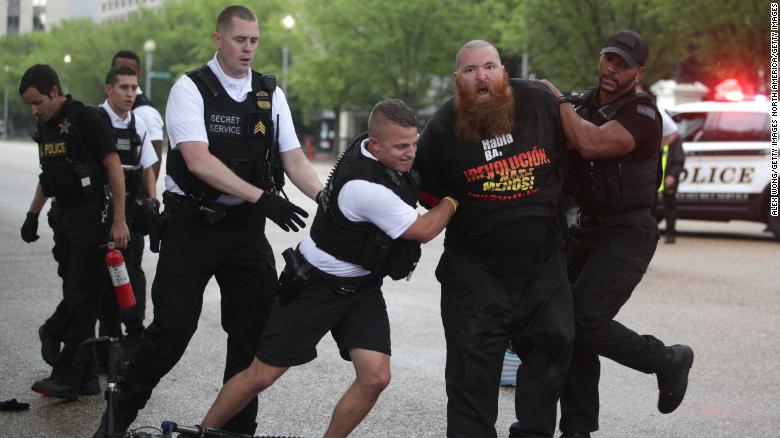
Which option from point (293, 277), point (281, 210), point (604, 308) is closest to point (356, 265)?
point (293, 277)

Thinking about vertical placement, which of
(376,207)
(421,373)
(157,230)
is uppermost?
(376,207)

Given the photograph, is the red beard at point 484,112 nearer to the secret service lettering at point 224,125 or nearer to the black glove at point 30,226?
the secret service lettering at point 224,125

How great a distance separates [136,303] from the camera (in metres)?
7.27

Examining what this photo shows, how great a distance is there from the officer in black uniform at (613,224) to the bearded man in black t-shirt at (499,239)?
1.21 ft

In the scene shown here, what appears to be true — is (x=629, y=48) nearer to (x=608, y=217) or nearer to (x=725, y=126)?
(x=608, y=217)

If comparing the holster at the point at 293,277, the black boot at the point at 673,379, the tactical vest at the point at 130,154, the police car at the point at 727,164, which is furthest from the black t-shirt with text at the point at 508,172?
the police car at the point at 727,164

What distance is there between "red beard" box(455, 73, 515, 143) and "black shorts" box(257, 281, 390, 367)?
72 cm

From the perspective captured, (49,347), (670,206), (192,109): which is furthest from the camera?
(670,206)

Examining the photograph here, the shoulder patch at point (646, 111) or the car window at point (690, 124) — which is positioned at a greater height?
the shoulder patch at point (646, 111)

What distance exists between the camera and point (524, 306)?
16.1 ft

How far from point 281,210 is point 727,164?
13.4 meters

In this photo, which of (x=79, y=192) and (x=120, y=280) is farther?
(x=79, y=192)

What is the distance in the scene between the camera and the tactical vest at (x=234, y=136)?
510 cm

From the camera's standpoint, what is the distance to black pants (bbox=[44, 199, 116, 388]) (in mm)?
6480
